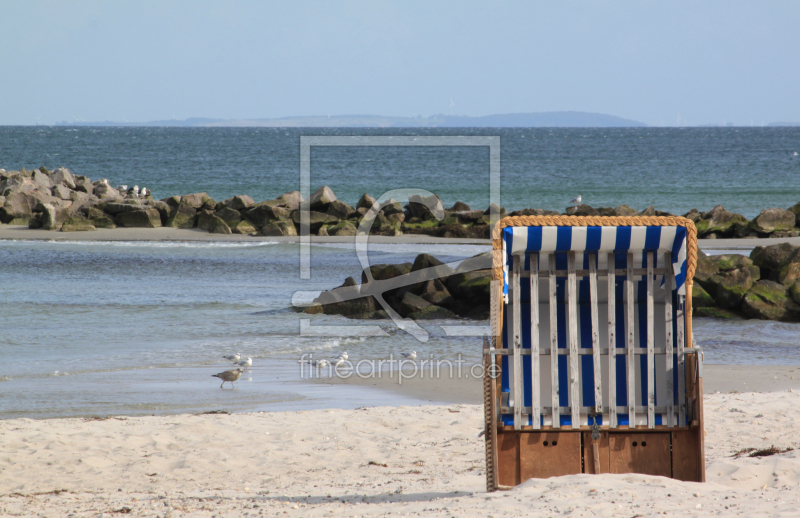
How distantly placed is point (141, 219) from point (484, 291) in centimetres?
1795

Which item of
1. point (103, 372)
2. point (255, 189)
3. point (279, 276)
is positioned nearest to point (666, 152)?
point (255, 189)

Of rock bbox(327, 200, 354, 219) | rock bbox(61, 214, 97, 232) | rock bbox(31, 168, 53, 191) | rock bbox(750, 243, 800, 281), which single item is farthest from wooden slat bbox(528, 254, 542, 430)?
rock bbox(31, 168, 53, 191)

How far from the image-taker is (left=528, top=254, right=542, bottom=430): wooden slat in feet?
16.0

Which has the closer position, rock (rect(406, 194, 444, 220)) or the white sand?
the white sand

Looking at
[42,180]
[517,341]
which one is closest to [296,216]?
[42,180]

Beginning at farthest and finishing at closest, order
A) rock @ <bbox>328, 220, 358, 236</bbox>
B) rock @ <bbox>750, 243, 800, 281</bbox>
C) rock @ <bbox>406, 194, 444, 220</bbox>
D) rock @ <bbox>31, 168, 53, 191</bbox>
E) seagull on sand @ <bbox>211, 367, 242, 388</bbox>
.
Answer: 1. rock @ <bbox>31, 168, 53, 191</bbox>
2. rock @ <bbox>406, 194, 444, 220</bbox>
3. rock @ <bbox>328, 220, 358, 236</bbox>
4. rock @ <bbox>750, 243, 800, 281</bbox>
5. seagull on sand @ <bbox>211, 367, 242, 388</bbox>

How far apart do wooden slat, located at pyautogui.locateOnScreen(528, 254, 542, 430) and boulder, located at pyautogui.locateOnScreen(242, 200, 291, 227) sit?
71.9 ft

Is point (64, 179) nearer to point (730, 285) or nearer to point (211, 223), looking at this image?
point (211, 223)

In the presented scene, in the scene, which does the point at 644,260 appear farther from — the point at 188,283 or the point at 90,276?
the point at 90,276

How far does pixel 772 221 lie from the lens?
2456 centimetres

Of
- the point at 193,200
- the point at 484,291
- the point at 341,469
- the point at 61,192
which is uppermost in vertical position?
the point at 61,192

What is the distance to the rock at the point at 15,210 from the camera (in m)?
27.9

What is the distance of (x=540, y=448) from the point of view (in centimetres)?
493

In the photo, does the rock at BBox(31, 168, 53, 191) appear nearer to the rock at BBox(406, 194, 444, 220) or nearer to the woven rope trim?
the rock at BBox(406, 194, 444, 220)
